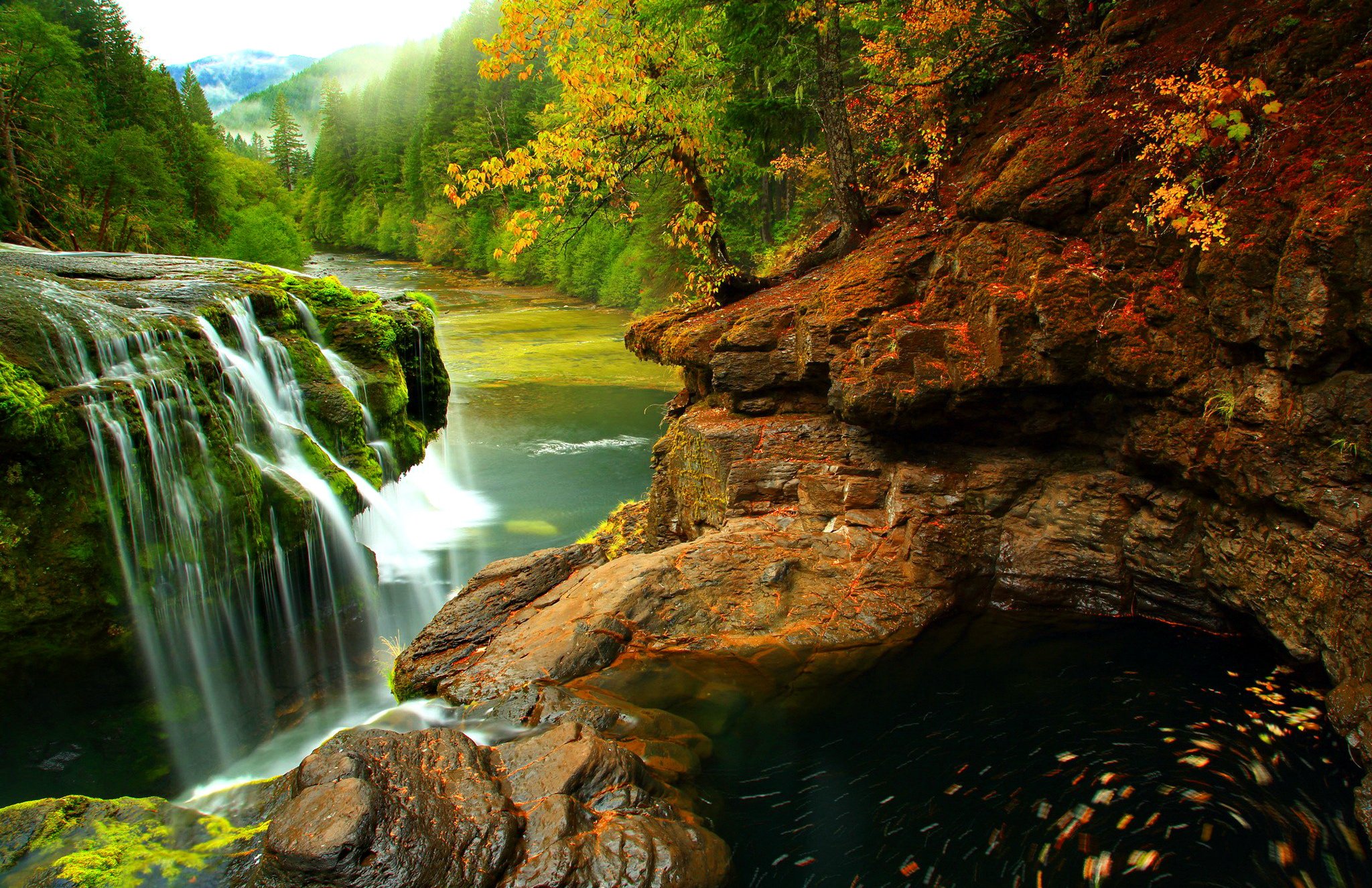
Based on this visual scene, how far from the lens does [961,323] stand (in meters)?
7.71

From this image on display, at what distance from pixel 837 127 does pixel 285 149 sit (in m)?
118

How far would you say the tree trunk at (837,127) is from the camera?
898 cm

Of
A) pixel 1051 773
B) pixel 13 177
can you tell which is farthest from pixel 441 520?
pixel 13 177

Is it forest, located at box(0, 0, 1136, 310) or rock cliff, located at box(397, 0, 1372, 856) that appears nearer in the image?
rock cliff, located at box(397, 0, 1372, 856)

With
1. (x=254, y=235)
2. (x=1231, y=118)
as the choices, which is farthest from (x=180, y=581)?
(x=254, y=235)

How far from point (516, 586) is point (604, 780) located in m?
4.35

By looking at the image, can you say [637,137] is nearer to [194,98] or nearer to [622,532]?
[622,532]

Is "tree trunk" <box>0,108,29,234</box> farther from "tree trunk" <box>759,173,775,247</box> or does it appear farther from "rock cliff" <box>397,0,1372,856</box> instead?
"tree trunk" <box>759,173,775,247</box>

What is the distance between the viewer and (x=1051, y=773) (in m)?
5.02

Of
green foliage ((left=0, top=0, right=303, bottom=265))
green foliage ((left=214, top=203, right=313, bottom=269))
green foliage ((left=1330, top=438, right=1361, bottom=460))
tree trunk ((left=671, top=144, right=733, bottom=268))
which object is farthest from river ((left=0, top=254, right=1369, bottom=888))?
green foliage ((left=214, top=203, right=313, bottom=269))

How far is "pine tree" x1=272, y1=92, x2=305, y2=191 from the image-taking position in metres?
99.5

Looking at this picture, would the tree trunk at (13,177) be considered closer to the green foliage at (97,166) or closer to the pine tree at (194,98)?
the green foliage at (97,166)

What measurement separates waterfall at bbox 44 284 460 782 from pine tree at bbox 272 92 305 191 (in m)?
109

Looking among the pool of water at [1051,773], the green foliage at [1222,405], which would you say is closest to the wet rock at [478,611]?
the pool of water at [1051,773]
